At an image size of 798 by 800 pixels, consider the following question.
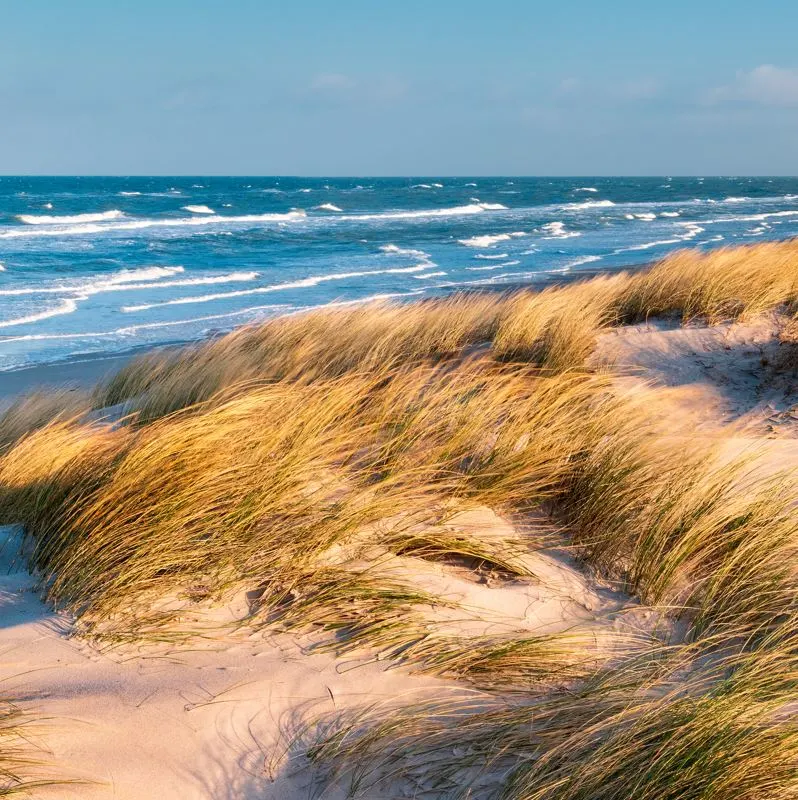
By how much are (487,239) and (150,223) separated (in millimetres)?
18134

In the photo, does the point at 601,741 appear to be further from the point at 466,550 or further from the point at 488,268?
the point at 488,268

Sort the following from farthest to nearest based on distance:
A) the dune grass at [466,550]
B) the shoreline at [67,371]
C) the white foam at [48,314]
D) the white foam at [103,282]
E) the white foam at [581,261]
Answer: the white foam at [581,261] → the white foam at [103,282] → the white foam at [48,314] → the shoreline at [67,371] → the dune grass at [466,550]

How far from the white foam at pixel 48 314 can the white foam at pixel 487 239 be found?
15.9 metres

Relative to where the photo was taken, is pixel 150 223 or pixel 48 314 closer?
pixel 48 314

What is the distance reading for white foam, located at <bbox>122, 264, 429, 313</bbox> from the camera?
15.5m

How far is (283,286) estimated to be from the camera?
18.0 m

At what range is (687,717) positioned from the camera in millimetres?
2037

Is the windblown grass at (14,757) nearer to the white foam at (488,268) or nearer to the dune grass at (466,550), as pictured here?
the dune grass at (466,550)

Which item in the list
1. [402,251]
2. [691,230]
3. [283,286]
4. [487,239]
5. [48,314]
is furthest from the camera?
[691,230]

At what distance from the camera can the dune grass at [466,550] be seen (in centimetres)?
207

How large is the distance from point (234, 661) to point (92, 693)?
409mm

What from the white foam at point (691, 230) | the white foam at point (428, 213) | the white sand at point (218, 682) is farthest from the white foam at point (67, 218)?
the white sand at point (218, 682)

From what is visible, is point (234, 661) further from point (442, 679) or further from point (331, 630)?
point (442, 679)

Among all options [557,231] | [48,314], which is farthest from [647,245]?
[48,314]
